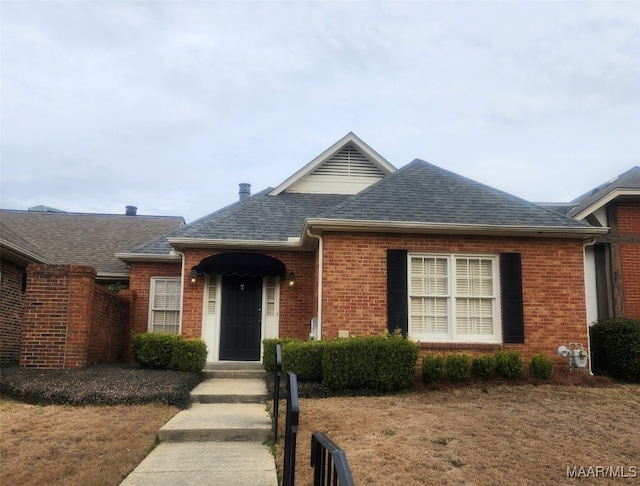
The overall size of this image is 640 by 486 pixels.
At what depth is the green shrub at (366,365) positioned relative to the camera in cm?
871

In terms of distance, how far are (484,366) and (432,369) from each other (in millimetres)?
991

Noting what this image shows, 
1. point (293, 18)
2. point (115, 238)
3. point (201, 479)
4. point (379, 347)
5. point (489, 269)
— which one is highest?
point (293, 18)

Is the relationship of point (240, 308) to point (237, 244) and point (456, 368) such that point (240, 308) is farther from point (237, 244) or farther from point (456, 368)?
point (456, 368)

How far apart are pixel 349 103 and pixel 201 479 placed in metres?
11.6

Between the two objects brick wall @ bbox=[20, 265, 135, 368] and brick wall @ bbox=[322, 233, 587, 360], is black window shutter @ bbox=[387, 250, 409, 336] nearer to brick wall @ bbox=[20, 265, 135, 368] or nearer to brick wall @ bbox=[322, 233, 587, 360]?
brick wall @ bbox=[322, 233, 587, 360]

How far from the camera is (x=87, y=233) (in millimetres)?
18938

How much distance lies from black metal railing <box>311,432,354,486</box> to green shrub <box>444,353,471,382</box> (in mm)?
6506

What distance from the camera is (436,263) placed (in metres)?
10.4

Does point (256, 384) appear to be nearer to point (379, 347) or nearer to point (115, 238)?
point (379, 347)

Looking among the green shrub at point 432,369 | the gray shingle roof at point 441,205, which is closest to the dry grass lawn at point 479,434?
the green shrub at point 432,369

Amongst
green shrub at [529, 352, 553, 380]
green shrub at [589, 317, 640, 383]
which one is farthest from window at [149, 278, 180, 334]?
green shrub at [589, 317, 640, 383]

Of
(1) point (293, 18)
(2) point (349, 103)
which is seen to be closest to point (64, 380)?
(1) point (293, 18)

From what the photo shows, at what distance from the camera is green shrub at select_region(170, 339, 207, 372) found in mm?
10672

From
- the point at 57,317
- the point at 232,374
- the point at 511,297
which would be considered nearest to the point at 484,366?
the point at 511,297
